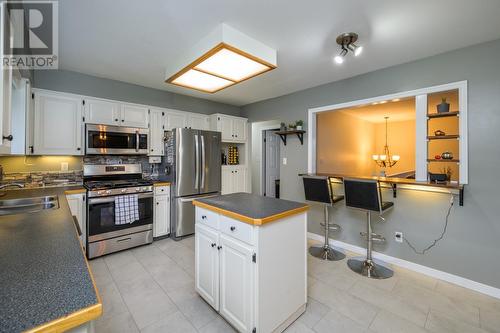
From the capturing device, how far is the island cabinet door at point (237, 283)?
61.7 inches

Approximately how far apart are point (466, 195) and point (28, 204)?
456 centimetres

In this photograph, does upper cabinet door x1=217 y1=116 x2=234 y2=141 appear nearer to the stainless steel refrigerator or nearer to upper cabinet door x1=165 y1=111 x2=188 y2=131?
the stainless steel refrigerator

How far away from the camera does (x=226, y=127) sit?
4.54m

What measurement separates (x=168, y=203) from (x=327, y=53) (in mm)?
3136

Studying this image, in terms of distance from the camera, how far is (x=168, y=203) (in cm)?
367

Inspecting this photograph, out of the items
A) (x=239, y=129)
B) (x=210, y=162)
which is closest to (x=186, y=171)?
(x=210, y=162)

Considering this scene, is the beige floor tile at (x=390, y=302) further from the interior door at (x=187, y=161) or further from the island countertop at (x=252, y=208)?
the interior door at (x=187, y=161)

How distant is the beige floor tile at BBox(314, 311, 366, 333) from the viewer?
5.77 ft

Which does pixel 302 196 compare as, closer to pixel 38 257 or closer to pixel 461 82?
pixel 461 82

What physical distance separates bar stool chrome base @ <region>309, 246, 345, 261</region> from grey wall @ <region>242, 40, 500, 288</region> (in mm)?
332

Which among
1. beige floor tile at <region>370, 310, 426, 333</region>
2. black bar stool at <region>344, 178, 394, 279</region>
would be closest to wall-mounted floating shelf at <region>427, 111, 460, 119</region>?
black bar stool at <region>344, 178, 394, 279</region>

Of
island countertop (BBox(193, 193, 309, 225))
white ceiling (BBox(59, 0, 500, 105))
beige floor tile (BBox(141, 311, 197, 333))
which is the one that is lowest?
beige floor tile (BBox(141, 311, 197, 333))

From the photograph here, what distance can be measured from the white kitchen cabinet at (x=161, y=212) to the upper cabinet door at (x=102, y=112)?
1217 millimetres

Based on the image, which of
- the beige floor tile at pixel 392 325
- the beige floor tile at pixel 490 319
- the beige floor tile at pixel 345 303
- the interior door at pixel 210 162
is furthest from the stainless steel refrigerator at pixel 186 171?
the beige floor tile at pixel 490 319
